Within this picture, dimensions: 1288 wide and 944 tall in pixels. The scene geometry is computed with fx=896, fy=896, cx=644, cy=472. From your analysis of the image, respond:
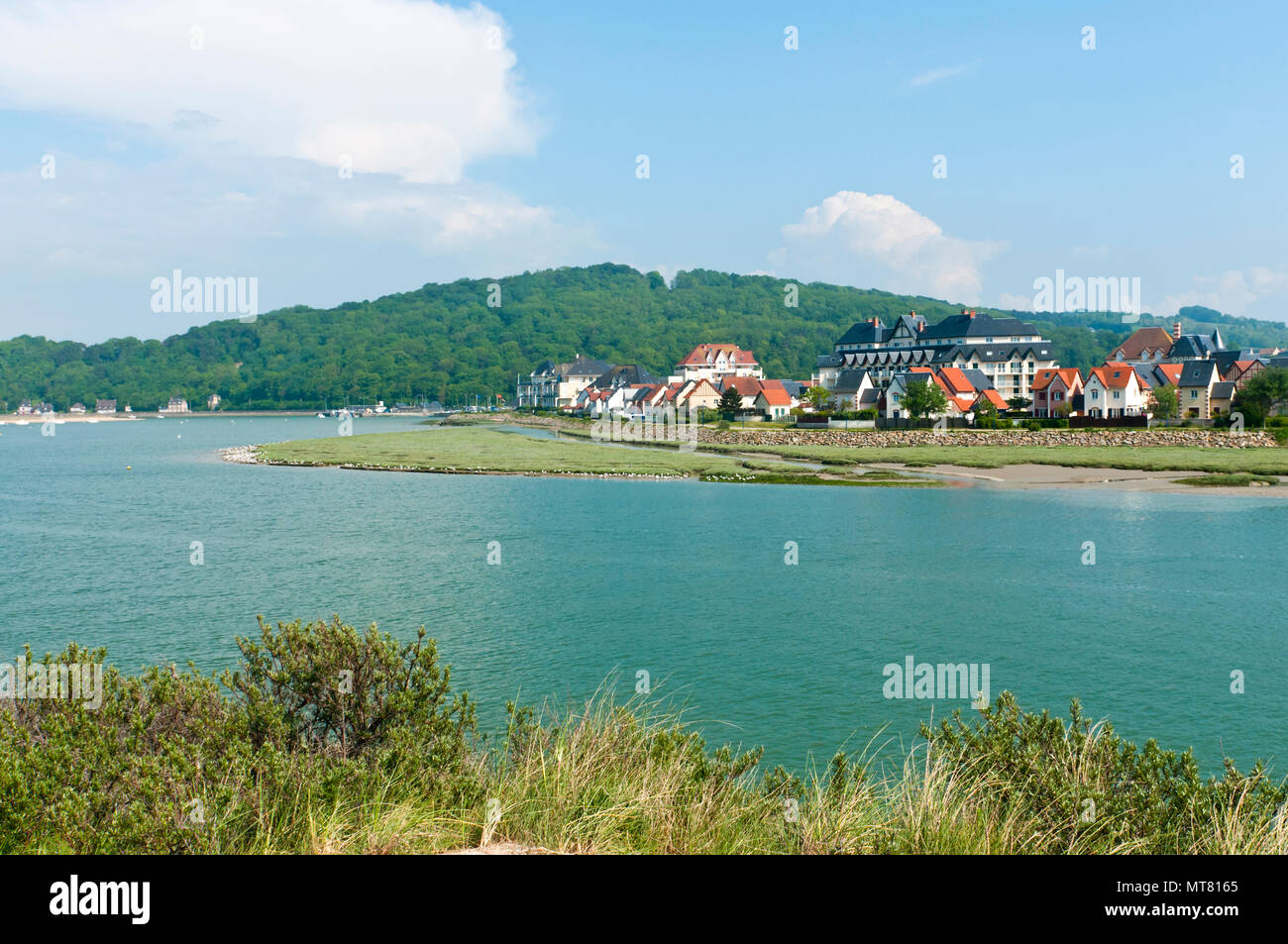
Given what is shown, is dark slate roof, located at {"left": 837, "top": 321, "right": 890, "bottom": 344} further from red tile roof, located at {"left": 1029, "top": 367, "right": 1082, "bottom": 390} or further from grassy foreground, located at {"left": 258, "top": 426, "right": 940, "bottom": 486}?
grassy foreground, located at {"left": 258, "top": 426, "right": 940, "bottom": 486}

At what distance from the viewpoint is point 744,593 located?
24.2 m

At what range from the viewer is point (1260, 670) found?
1747 centimetres

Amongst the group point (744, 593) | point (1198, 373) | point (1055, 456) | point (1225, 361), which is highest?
point (1225, 361)

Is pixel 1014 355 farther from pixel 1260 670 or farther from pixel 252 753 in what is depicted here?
pixel 252 753

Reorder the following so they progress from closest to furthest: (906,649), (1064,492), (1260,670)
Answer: (1260,670) → (906,649) → (1064,492)

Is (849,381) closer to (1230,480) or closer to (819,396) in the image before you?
(819,396)

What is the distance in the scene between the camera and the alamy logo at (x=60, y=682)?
8.37m

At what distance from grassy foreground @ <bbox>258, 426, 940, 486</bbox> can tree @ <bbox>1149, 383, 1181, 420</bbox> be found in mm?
35243

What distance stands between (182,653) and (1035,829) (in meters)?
16.2
